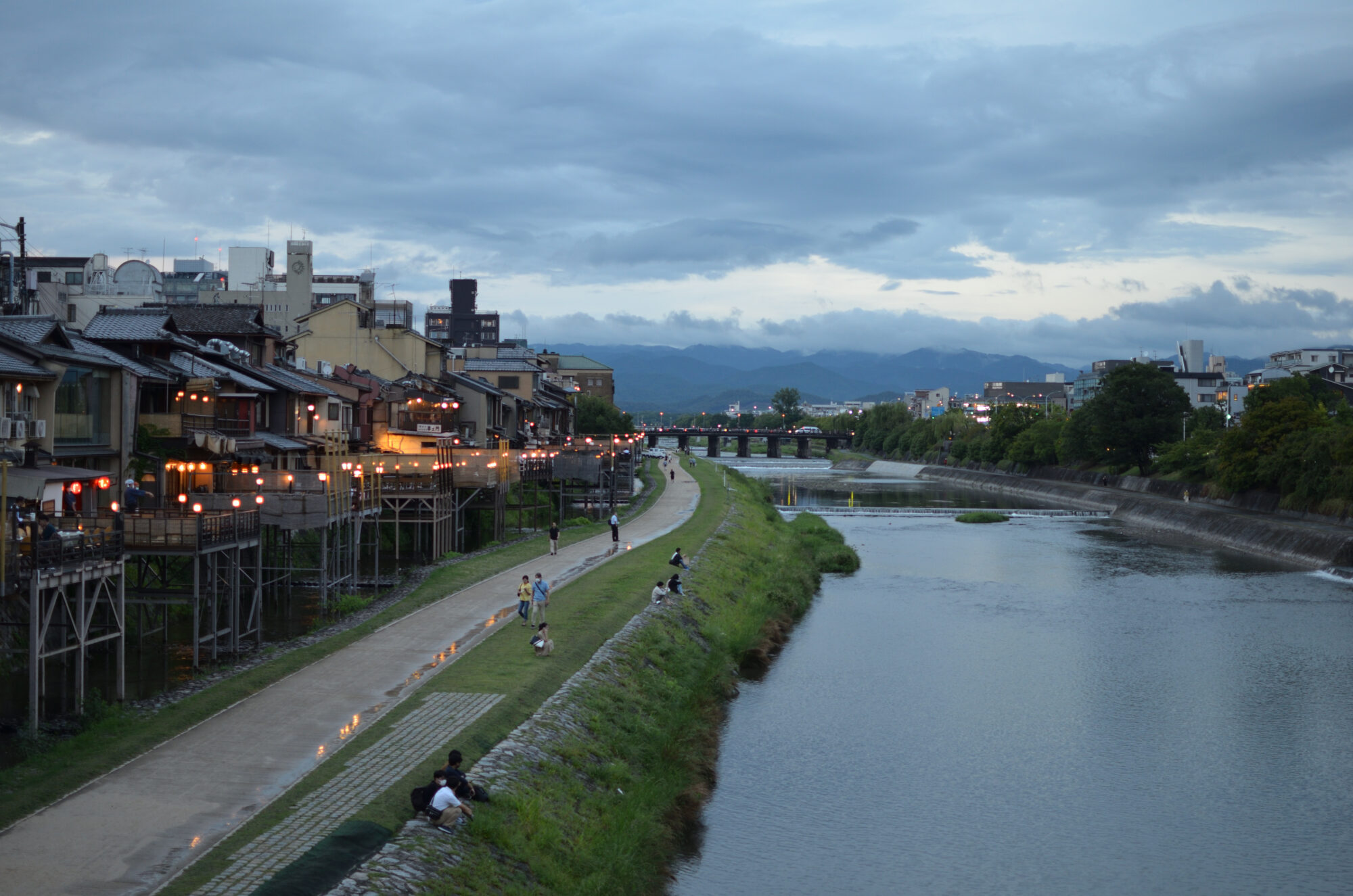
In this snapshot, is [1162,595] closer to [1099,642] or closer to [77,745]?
[1099,642]

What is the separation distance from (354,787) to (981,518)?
7444cm

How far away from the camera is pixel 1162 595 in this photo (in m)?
50.2

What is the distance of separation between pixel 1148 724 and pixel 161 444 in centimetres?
3023

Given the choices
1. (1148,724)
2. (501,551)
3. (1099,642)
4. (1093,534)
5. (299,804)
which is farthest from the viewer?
(1093,534)

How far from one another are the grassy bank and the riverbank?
3 cm

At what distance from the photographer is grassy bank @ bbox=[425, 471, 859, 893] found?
645 inches

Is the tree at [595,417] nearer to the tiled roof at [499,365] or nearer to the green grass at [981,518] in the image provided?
the tiled roof at [499,365]

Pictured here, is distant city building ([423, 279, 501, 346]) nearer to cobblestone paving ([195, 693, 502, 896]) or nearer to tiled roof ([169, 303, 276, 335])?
tiled roof ([169, 303, 276, 335])

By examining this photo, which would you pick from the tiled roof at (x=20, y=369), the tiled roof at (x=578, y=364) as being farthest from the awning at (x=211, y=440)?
the tiled roof at (x=578, y=364)

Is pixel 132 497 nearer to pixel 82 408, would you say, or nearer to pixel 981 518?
pixel 82 408

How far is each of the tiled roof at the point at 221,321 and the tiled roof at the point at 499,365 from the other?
1633 inches

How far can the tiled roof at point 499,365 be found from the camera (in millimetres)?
87812

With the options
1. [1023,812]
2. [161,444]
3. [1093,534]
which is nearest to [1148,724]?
[1023,812]

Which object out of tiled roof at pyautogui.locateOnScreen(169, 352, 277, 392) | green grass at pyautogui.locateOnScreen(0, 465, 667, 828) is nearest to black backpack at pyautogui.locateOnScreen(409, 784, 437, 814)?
green grass at pyautogui.locateOnScreen(0, 465, 667, 828)
